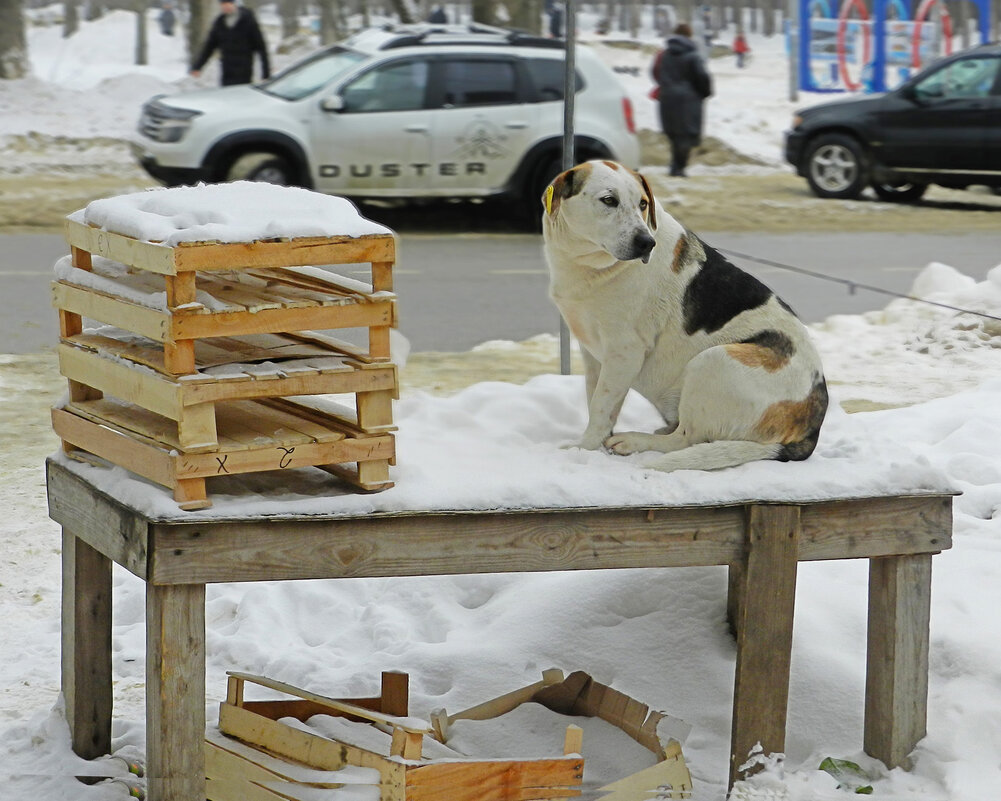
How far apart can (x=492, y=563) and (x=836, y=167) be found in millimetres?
14331

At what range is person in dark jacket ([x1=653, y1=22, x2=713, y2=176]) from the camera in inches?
688

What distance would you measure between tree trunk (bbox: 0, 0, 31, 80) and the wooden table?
23.1m

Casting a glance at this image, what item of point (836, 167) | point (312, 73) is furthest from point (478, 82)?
point (836, 167)

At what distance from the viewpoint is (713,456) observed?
341 cm

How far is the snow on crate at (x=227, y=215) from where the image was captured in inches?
116

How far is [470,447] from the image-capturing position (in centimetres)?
362

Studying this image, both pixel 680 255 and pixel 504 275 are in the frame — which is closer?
pixel 680 255

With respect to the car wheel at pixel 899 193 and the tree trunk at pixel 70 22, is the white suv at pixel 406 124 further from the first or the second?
the tree trunk at pixel 70 22

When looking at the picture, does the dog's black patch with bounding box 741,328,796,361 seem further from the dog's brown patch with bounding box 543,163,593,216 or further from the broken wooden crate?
the broken wooden crate

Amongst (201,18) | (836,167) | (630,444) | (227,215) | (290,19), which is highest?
(290,19)

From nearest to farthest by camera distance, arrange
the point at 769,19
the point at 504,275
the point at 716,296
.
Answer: the point at 716,296
the point at 504,275
the point at 769,19

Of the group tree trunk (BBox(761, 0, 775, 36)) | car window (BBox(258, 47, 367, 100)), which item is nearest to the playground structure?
car window (BBox(258, 47, 367, 100))

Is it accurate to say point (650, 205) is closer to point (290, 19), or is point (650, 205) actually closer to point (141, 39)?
point (141, 39)

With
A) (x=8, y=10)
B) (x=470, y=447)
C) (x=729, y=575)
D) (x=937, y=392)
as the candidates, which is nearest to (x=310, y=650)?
(x=470, y=447)
